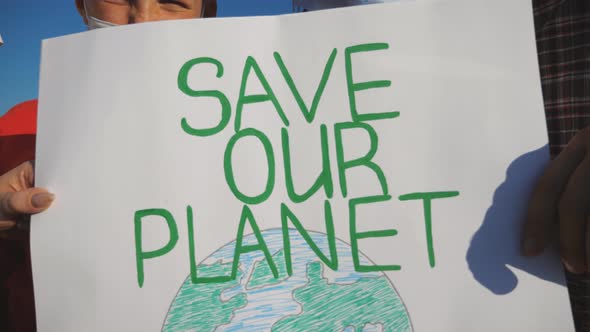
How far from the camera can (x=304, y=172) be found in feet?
1.28

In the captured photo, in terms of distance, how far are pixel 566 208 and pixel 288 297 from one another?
32cm

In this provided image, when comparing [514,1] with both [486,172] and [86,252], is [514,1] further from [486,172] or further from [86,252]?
[86,252]

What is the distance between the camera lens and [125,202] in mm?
396

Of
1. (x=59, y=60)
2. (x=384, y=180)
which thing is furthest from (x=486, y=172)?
(x=59, y=60)

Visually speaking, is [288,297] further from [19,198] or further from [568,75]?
[568,75]

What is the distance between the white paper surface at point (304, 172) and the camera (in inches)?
14.5

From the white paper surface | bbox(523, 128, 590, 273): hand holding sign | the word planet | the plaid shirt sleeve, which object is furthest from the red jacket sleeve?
the plaid shirt sleeve

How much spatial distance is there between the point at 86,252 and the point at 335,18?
442 millimetres

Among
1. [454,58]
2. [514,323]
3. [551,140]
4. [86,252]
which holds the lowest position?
[514,323]

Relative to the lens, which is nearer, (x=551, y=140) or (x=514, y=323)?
(x=514, y=323)

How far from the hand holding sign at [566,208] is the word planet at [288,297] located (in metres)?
0.18

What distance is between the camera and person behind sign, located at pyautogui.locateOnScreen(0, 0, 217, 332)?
429 mm

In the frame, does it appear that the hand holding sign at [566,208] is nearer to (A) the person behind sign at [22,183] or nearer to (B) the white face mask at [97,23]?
(A) the person behind sign at [22,183]

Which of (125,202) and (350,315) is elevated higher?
(125,202)
